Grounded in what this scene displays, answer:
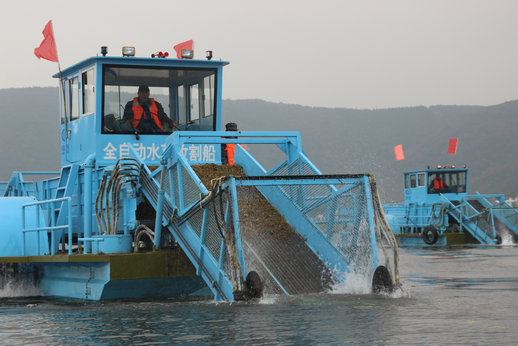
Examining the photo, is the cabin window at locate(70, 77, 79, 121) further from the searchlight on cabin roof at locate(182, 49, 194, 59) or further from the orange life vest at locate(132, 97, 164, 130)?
the searchlight on cabin roof at locate(182, 49, 194, 59)

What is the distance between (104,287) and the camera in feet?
39.5

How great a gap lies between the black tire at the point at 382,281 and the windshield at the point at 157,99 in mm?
5193

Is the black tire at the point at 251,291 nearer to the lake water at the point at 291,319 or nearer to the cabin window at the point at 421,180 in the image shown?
the lake water at the point at 291,319

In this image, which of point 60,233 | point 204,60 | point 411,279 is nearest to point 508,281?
point 411,279

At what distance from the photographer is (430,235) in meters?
33.0

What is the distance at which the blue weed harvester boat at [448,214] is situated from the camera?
105ft

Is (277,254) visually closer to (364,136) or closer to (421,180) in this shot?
(421,180)

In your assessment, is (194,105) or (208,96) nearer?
(208,96)

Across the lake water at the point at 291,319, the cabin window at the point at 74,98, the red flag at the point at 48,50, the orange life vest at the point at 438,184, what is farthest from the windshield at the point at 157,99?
the orange life vest at the point at 438,184

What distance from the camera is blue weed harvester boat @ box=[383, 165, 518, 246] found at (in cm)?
3203

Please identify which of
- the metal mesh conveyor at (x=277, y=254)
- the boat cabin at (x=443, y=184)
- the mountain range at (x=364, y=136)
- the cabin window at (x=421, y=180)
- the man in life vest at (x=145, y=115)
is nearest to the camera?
the metal mesh conveyor at (x=277, y=254)

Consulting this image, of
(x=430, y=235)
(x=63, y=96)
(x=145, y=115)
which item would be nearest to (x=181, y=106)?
(x=145, y=115)

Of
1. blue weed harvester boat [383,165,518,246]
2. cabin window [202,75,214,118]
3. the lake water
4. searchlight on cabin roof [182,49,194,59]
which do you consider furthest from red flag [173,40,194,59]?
blue weed harvester boat [383,165,518,246]

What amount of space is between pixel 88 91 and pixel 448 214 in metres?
22.8
